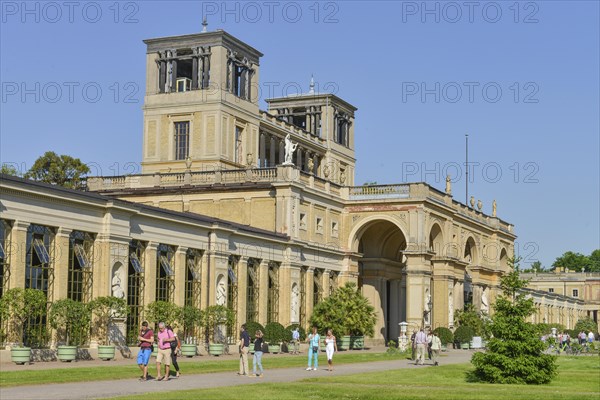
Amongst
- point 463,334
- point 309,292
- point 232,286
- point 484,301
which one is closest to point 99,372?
point 232,286

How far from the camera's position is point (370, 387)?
93.8ft

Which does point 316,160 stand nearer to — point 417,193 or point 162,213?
point 417,193

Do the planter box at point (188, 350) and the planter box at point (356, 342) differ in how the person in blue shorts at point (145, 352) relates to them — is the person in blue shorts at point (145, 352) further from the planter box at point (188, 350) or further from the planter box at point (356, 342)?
the planter box at point (356, 342)

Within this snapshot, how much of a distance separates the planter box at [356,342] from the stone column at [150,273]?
18.9 m

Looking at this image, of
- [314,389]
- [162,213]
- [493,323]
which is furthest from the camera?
[162,213]

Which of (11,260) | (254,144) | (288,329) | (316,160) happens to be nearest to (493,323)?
(11,260)

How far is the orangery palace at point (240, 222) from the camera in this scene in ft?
139

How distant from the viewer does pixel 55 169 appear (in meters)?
80.4

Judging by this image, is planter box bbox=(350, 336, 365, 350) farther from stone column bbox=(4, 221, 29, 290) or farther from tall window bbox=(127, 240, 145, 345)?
stone column bbox=(4, 221, 29, 290)

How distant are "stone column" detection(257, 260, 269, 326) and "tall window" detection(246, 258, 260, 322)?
9.8 inches

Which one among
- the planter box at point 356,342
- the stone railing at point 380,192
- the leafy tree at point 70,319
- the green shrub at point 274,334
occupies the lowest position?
the planter box at point 356,342

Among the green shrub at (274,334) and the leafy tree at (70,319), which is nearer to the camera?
the leafy tree at (70,319)

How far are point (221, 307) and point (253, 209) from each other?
492 inches

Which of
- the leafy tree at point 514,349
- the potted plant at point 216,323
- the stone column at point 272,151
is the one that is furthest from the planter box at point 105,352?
the stone column at point 272,151
